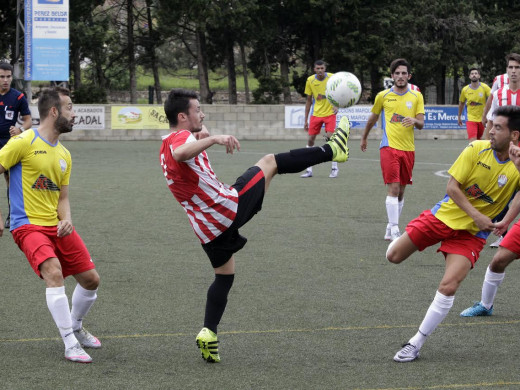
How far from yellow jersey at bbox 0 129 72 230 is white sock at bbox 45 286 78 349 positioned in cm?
48

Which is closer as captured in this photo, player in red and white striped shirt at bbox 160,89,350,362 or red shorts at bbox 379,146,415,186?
player in red and white striped shirt at bbox 160,89,350,362

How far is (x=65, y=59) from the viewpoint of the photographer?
30.0 metres

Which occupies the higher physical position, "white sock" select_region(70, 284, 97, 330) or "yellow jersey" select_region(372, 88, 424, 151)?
"yellow jersey" select_region(372, 88, 424, 151)

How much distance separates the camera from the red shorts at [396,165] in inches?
434

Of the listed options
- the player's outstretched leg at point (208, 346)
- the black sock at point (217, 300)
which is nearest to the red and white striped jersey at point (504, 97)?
the black sock at point (217, 300)

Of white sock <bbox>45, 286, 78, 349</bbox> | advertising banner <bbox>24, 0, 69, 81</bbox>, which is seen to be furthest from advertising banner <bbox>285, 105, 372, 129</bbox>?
white sock <bbox>45, 286, 78, 349</bbox>

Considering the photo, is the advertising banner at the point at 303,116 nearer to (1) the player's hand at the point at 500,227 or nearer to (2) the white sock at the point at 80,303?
(1) the player's hand at the point at 500,227

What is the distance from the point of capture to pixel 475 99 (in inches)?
783

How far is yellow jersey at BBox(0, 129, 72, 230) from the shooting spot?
19.3 feet

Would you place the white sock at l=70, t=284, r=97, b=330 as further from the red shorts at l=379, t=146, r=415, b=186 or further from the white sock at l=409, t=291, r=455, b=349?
the red shorts at l=379, t=146, r=415, b=186

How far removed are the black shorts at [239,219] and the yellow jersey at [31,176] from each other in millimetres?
1093

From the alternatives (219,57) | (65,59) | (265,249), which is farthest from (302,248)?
(219,57)

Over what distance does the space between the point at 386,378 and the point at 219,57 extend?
141ft

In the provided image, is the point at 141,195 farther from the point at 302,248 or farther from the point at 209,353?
the point at 209,353
